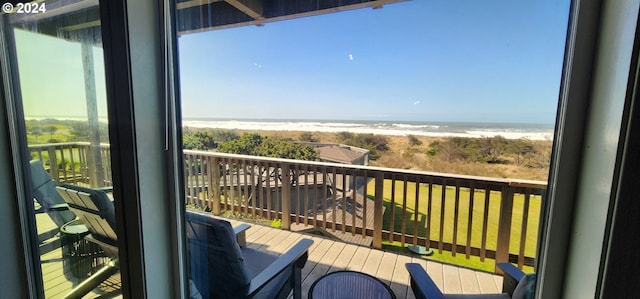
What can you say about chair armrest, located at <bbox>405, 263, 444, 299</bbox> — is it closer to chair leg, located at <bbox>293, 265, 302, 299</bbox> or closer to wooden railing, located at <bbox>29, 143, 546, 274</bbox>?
wooden railing, located at <bbox>29, 143, 546, 274</bbox>

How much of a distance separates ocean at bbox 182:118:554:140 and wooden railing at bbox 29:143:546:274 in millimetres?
160

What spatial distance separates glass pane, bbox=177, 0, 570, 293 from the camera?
86 cm

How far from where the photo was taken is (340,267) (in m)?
2.23

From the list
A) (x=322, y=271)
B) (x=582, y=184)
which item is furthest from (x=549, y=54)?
(x=322, y=271)

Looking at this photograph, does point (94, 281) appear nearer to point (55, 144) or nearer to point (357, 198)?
point (55, 144)

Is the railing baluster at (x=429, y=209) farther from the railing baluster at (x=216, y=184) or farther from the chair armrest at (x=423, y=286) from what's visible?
the railing baluster at (x=216, y=184)

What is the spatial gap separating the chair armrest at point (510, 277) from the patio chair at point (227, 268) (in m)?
0.97

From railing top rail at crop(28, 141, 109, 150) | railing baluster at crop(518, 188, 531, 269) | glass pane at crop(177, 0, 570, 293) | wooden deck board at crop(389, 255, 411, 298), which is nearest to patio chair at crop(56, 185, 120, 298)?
railing top rail at crop(28, 141, 109, 150)

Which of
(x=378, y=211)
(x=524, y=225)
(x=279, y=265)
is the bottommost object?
(x=378, y=211)

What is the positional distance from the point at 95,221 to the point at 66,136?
39cm

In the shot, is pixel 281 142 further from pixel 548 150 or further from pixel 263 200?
pixel 548 150

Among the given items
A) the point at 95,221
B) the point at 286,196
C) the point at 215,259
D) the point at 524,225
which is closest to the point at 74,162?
the point at 95,221

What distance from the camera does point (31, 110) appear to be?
119 cm

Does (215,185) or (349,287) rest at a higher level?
(215,185)
